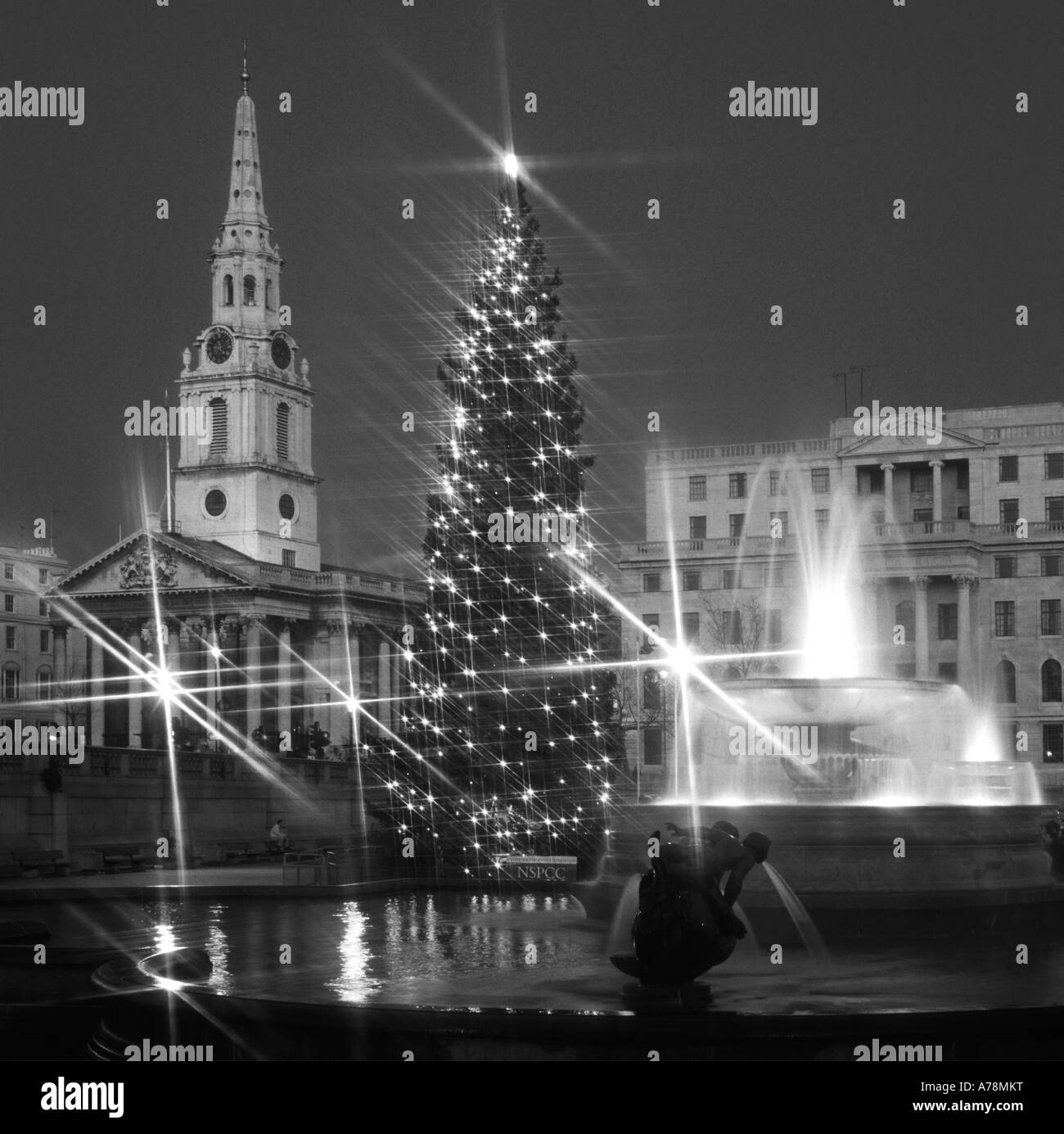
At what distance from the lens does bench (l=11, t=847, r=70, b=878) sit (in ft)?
103

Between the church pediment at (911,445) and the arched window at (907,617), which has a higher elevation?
the church pediment at (911,445)

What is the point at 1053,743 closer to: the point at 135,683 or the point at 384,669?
the point at 384,669

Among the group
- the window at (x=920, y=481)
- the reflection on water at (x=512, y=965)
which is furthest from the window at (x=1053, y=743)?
the reflection on water at (x=512, y=965)

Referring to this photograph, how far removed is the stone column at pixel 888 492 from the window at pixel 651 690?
1894 cm

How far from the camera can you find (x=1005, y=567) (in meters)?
83.2

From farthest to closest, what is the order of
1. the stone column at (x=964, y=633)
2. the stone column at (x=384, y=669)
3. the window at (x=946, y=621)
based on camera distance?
the stone column at (x=384, y=669) → the window at (x=946, y=621) → the stone column at (x=964, y=633)

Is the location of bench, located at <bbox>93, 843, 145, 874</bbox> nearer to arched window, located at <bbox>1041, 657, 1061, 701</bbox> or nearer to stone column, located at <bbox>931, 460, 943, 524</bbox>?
arched window, located at <bbox>1041, 657, 1061, 701</bbox>

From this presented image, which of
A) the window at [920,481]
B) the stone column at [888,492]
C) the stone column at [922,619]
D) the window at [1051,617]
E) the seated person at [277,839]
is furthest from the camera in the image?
the window at [920,481]

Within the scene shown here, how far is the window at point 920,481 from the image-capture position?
87.5 m

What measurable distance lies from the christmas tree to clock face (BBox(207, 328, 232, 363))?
69.3m

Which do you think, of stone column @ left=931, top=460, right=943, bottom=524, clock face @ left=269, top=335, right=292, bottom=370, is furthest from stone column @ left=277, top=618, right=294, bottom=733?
stone column @ left=931, top=460, right=943, bottom=524

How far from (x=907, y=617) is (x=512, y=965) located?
2784 inches

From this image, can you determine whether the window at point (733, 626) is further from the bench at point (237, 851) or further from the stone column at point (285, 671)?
the bench at point (237, 851)
